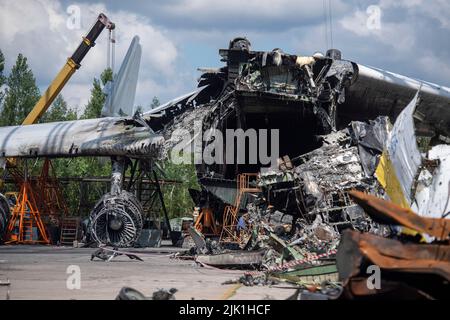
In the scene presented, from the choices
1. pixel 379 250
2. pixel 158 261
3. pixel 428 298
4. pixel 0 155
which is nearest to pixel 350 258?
pixel 379 250

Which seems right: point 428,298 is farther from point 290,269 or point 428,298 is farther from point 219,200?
point 219,200

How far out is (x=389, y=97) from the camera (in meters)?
25.5

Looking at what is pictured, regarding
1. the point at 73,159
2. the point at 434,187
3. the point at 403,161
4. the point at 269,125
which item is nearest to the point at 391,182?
the point at 403,161

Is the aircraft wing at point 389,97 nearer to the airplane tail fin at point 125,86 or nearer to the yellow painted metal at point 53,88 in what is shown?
the airplane tail fin at point 125,86

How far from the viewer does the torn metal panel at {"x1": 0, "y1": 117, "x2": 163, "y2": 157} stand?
79.9 ft

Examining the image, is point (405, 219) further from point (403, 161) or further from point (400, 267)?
point (403, 161)

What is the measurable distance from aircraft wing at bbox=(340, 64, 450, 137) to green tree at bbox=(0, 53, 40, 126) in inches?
1756

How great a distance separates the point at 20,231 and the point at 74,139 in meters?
5.48

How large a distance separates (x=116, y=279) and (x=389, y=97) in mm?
16368

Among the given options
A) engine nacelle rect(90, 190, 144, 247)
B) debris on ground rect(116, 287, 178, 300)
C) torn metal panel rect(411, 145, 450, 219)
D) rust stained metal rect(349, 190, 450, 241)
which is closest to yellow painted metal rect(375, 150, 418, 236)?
torn metal panel rect(411, 145, 450, 219)

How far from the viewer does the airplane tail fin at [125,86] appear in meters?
30.8

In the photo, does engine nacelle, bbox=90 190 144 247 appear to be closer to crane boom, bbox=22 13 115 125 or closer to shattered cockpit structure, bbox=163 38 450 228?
shattered cockpit structure, bbox=163 38 450 228

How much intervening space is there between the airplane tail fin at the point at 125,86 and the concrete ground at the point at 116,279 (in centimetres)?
1355

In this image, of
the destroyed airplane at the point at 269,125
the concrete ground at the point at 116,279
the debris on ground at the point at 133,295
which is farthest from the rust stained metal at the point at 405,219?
the destroyed airplane at the point at 269,125
